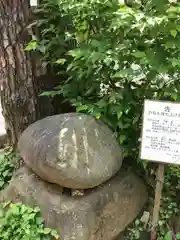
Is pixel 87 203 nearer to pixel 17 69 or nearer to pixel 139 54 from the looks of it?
pixel 139 54

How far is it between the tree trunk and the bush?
0.52 ft

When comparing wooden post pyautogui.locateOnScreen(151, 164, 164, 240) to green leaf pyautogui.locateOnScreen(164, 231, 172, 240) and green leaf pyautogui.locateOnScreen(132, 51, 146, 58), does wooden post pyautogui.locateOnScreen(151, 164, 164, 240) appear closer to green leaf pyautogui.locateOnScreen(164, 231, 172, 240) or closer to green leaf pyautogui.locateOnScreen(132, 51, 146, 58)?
green leaf pyautogui.locateOnScreen(164, 231, 172, 240)

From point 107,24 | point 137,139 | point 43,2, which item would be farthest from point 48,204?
point 43,2

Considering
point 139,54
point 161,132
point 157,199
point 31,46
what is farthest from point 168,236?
point 31,46

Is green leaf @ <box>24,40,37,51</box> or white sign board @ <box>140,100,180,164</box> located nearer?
white sign board @ <box>140,100,180,164</box>

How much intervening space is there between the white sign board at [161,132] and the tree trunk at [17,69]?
125cm

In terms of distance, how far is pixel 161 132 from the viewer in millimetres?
2453

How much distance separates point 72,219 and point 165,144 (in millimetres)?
860

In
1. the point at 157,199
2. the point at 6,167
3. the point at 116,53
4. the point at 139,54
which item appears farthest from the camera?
the point at 6,167

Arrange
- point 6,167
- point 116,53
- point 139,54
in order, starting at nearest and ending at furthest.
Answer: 1. point 139,54
2. point 116,53
3. point 6,167

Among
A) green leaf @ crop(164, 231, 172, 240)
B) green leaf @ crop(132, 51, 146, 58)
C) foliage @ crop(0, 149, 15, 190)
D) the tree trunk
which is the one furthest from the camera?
foliage @ crop(0, 149, 15, 190)

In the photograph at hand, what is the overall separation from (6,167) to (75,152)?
1.19 m

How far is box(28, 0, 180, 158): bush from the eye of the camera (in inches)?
93.7

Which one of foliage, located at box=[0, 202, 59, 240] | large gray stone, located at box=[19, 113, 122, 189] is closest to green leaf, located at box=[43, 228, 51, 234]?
foliage, located at box=[0, 202, 59, 240]
